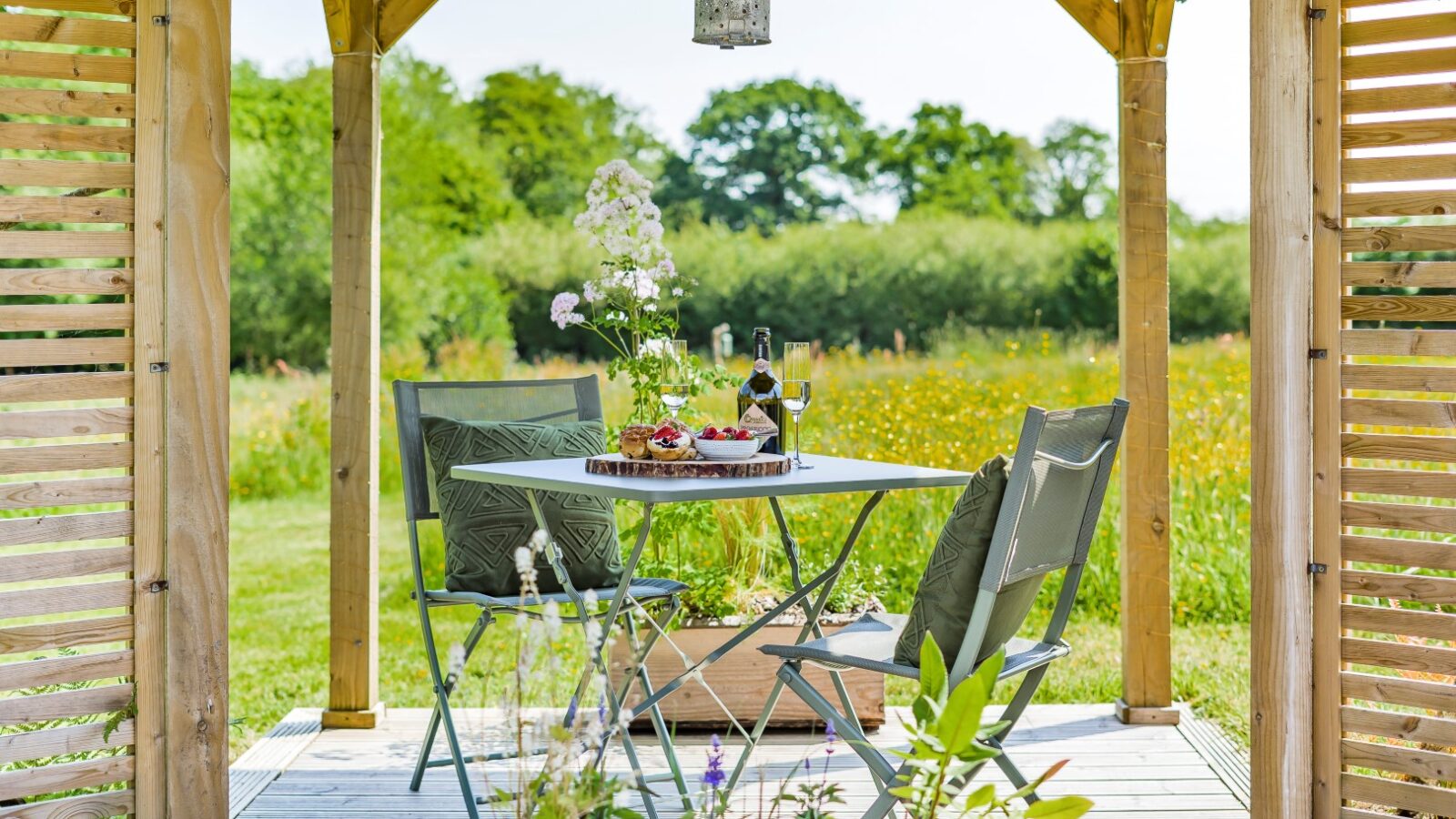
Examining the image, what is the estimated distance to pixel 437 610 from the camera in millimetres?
7219

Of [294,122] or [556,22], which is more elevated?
[556,22]

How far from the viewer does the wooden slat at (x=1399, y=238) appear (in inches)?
111

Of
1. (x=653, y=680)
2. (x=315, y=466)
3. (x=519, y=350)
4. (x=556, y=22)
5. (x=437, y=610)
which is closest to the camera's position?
(x=653, y=680)

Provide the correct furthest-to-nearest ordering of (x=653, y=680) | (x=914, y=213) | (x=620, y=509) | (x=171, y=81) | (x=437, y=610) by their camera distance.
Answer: (x=914, y=213)
(x=437, y=610)
(x=620, y=509)
(x=653, y=680)
(x=171, y=81)

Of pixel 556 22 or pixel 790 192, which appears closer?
pixel 790 192

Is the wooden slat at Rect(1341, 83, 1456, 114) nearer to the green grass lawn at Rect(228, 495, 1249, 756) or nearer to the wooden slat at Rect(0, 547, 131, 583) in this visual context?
the green grass lawn at Rect(228, 495, 1249, 756)

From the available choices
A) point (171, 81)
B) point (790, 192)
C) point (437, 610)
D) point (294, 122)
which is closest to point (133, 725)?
point (171, 81)

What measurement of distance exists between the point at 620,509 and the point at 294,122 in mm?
9783

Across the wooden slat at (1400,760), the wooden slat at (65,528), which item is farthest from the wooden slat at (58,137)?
the wooden slat at (1400,760)

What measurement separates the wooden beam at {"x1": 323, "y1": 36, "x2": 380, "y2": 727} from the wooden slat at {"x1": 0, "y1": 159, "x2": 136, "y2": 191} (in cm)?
141

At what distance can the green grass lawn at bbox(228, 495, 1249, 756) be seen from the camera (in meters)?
5.01

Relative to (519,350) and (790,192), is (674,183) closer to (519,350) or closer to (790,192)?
(790,192)

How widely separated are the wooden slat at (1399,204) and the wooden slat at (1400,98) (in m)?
0.18

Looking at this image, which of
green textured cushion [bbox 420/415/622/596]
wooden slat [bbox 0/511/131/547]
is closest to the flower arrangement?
green textured cushion [bbox 420/415/622/596]
